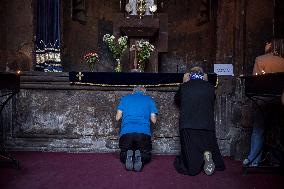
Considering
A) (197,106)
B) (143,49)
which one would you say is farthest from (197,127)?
(143,49)

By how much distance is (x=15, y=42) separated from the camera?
340 inches

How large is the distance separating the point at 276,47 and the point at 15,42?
5935 millimetres

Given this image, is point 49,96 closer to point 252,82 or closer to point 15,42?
point 15,42

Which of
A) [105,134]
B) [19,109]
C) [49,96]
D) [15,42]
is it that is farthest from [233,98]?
[15,42]

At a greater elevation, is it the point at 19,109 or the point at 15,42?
the point at 15,42

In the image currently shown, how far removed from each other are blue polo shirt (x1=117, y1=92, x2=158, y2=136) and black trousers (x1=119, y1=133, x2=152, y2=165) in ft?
0.24

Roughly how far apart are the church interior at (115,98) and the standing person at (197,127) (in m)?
0.29

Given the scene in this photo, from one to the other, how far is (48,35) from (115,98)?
11.6 feet

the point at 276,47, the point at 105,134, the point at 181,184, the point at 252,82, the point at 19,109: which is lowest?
the point at 181,184

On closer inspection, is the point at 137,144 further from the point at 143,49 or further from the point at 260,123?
the point at 143,49

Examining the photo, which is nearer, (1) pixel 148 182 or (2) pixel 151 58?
(1) pixel 148 182

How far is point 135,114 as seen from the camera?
596cm

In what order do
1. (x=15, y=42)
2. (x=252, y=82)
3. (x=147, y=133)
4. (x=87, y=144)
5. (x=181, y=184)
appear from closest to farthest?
(x=181, y=184)
(x=252, y=82)
(x=147, y=133)
(x=87, y=144)
(x=15, y=42)

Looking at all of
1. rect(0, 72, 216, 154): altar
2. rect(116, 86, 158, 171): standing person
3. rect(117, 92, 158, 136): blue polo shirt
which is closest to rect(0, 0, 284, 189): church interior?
rect(0, 72, 216, 154): altar
